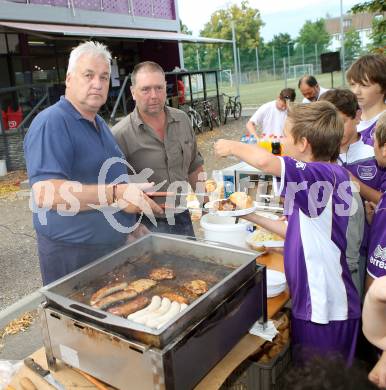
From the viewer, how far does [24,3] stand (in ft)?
41.2

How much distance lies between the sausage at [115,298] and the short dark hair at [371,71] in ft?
7.15

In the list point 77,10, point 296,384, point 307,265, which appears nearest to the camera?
point 296,384

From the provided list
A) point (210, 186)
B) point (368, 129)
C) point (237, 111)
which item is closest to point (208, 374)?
point (210, 186)

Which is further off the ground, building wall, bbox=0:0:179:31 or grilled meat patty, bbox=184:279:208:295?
building wall, bbox=0:0:179:31

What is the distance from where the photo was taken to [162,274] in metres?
1.94

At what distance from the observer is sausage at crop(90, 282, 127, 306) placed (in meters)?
1.71

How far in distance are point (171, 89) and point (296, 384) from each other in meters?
14.9

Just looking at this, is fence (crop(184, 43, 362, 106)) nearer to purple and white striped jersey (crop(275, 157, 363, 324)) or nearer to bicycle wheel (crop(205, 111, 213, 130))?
bicycle wheel (crop(205, 111, 213, 130))

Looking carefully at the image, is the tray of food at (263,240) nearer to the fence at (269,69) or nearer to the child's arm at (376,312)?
the child's arm at (376,312)

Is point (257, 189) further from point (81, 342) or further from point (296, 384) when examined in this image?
point (81, 342)

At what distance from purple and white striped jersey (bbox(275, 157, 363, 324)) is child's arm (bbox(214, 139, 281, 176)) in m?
0.19

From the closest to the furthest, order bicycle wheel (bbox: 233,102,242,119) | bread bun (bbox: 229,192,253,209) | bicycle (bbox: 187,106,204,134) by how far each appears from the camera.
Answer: bread bun (bbox: 229,192,253,209)
bicycle (bbox: 187,106,204,134)
bicycle wheel (bbox: 233,102,242,119)

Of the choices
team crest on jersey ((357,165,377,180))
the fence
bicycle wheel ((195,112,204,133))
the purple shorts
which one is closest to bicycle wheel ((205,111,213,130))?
bicycle wheel ((195,112,204,133))

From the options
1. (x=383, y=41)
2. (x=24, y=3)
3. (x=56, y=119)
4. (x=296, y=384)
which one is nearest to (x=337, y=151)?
(x=296, y=384)
